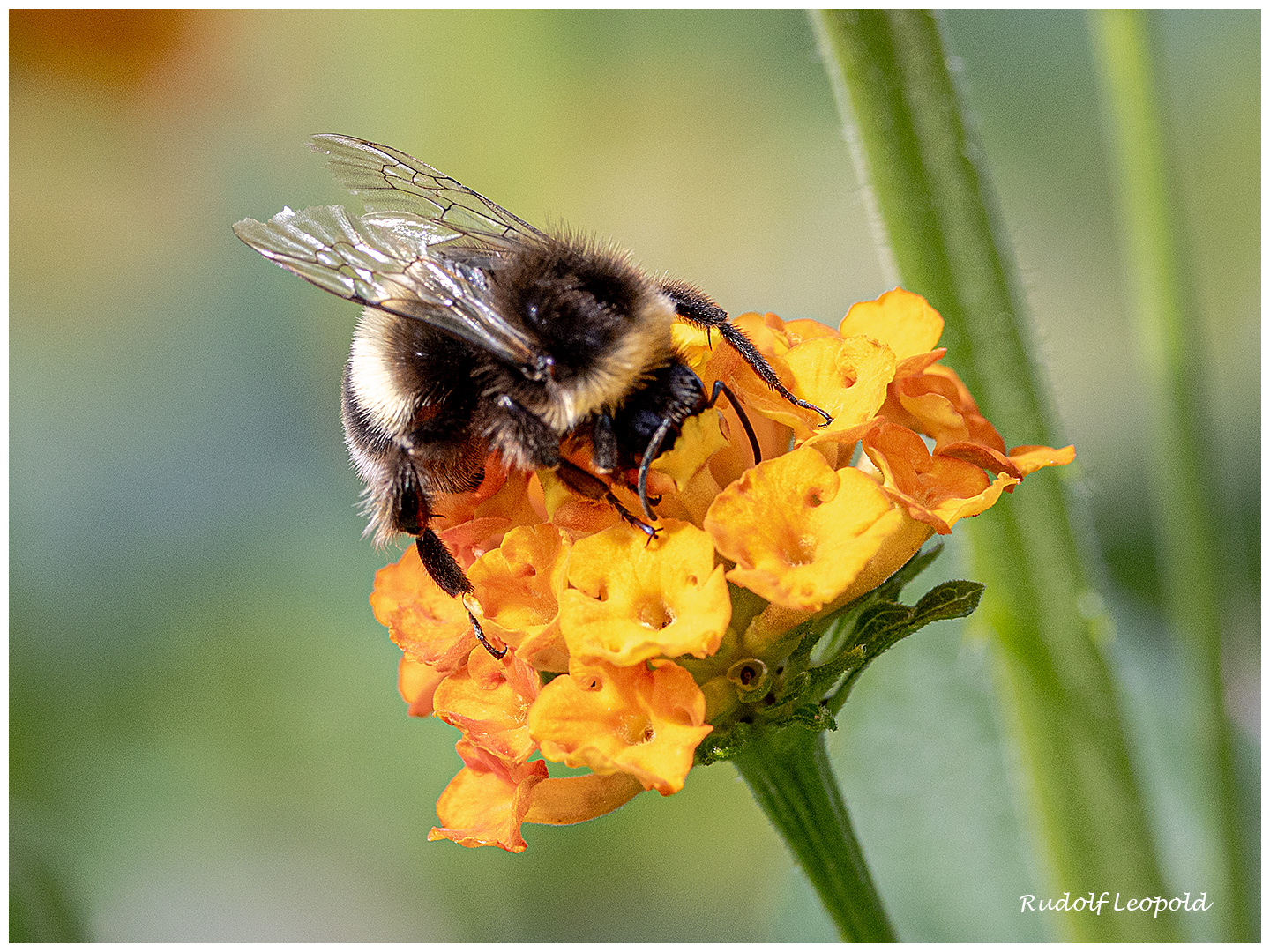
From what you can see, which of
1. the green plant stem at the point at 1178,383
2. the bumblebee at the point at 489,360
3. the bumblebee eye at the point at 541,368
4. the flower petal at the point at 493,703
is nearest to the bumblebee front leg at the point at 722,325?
the bumblebee at the point at 489,360

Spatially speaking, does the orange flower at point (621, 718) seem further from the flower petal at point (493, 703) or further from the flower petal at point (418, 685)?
the flower petal at point (418, 685)

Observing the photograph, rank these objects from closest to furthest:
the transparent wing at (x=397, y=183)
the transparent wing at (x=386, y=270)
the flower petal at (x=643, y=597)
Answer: the flower petal at (x=643, y=597) → the transparent wing at (x=386, y=270) → the transparent wing at (x=397, y=183)

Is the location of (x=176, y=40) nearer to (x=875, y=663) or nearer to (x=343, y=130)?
(x=343, y=130)

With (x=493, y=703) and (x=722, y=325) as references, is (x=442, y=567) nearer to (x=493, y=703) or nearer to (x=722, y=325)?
(x=493, y=703)

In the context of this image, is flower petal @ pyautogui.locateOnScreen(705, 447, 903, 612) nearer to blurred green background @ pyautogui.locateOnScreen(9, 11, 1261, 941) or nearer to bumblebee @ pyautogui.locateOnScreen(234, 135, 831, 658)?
bumblebee @ pyautogui.locateOnScreen(234, 135, 831, 658)

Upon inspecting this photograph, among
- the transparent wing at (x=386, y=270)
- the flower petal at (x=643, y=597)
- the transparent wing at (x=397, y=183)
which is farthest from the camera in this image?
the transparent wing at (x=397, y=183)

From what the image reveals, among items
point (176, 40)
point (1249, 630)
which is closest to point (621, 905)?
point (1249, 630)

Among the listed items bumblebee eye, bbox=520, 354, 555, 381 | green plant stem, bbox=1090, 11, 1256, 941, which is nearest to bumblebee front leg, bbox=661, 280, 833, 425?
bumblebee eye, bbox=520, 354, 555, 381
